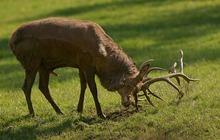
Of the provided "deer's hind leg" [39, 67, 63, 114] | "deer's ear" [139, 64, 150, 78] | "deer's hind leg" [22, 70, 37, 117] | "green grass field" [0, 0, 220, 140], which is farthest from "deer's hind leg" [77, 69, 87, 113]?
"deer's ear" [139, 64, 150, 78]

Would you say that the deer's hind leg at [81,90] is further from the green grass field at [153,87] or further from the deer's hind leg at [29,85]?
the deer's hind leg at [29,85]

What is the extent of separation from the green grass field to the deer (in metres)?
0.44

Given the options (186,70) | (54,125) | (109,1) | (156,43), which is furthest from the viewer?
(109,1)

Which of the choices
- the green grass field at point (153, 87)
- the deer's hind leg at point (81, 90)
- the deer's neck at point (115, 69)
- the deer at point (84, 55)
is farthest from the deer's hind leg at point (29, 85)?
the deer's neck at point (115, 69)

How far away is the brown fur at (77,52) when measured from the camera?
10969mm

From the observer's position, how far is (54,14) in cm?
2523

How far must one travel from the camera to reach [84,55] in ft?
35.9

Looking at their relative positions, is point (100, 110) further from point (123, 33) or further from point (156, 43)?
point (123, 33)

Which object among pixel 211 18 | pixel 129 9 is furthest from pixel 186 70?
pixel 129 9

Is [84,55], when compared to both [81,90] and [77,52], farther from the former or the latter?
[81,90]

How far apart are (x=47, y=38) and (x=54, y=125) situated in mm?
1317

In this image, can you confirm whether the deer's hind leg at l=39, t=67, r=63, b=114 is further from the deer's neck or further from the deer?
the deer's neck

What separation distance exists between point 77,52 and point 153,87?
8.35 ft

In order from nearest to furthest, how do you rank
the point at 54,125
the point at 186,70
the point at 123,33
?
the point at 54,125 < the point at 186,70 < the point at 123,33
